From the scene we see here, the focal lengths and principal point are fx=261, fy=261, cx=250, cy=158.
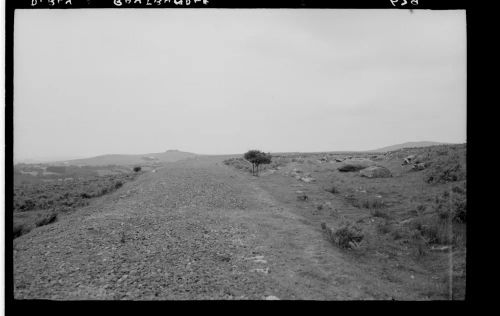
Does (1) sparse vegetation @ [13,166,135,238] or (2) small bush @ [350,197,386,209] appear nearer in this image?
(1) sparse vegetation @ [13,166,135,238]

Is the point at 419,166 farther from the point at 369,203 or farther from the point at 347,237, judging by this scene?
the point at 347,237

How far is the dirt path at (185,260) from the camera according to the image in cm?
500

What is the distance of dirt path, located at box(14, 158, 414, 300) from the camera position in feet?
16.4

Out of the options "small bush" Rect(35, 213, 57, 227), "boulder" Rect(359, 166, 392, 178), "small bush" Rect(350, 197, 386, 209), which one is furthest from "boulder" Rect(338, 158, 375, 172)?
"small bush" Rect(35, 213, 57, 227)

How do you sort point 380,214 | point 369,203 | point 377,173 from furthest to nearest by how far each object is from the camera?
point 377,173 < point 369,203 < point 380,214

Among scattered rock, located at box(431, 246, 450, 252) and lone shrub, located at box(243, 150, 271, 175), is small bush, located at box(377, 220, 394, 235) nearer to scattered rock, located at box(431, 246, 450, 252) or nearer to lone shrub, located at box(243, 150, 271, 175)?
scattered rock, located at box(431, 246, 450, 252)

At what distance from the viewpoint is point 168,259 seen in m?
6.23

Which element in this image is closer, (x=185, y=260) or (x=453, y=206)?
(x=185, y=260)

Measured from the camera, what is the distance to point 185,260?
6188 millimetres

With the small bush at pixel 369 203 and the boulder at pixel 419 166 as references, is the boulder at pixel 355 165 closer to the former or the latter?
the boulder at pixel 419 166

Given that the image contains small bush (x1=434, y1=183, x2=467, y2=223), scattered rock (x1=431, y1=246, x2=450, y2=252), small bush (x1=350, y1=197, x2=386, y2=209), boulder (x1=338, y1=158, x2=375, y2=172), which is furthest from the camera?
boulder (x1=338, y1=158, x2=375, y2=172)

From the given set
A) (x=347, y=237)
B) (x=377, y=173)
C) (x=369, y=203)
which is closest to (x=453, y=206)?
(x=369, y=203)

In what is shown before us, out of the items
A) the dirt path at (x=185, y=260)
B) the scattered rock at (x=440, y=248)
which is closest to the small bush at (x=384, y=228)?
the scattered rock at (x=440, y=248)
